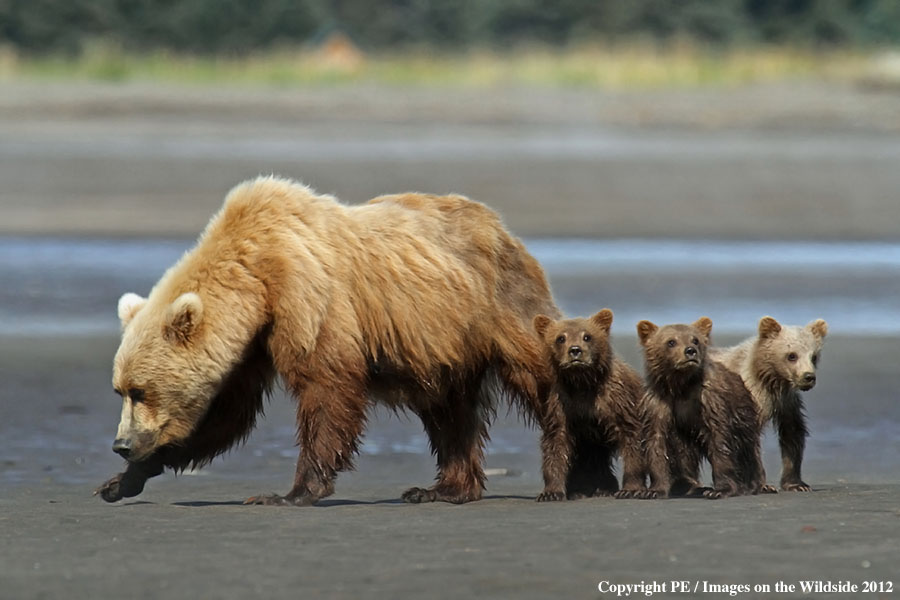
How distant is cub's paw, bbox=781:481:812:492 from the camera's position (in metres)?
6.43

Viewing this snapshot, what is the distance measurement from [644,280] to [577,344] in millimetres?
7935

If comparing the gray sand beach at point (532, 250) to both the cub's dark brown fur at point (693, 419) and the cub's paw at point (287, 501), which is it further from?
the cub's dark brown fur at point (693, 419)

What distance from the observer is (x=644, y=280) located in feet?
46.6

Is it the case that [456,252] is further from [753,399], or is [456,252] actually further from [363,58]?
[363,58]

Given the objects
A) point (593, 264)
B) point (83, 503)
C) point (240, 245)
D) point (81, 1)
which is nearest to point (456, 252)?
point (240, 245)

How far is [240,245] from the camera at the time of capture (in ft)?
20.9

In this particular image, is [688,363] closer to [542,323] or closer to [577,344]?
[577,344]

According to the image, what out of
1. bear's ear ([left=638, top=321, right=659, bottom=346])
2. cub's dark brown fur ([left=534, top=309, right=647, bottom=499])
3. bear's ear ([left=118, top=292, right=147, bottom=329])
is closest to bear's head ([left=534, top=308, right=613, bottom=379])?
cub's dark brown fur ([left=534, top=309, right=647, bottom=499])

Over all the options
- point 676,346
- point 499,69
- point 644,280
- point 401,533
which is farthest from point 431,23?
point 401,533

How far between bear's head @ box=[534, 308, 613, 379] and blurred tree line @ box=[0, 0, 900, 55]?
35.5 metres

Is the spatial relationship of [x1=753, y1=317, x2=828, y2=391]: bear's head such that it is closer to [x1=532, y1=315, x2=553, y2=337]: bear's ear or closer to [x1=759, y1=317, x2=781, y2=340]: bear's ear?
[x1=759, y1=317, x2=781, y2=340]: bear's ear

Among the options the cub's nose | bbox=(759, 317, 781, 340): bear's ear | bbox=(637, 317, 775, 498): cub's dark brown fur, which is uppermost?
bbox=(759, 317, 781, 340): bear's ear

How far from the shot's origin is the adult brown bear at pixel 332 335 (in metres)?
6.20

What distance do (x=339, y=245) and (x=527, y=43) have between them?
42.6 metres
